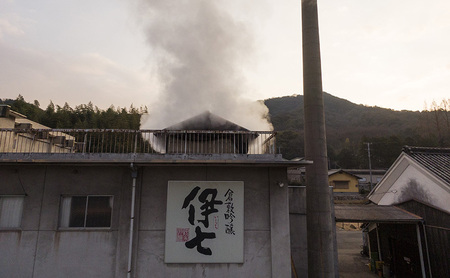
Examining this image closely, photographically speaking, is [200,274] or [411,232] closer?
[200,274]

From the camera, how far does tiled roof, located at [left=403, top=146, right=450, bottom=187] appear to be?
A: 37.7 ft

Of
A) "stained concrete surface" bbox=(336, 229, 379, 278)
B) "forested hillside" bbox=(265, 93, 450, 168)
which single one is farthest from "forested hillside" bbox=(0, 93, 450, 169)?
"stained concrete surface" bbox=(336, 229, 379, 278)

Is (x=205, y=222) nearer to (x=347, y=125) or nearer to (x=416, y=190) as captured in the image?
(x=416, y=190)

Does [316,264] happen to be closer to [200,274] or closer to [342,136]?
[200,274]

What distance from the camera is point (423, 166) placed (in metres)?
12.1

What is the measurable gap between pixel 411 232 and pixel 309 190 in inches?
238

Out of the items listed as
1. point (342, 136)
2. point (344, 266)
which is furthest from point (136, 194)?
point (342, 136)

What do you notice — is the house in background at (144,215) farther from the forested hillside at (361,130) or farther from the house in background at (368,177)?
the house in background at (368,177)

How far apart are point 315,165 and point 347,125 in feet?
333

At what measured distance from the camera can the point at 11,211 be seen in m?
8.17

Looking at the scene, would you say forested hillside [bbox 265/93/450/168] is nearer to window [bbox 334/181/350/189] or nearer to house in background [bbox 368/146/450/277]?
window [bbox 334/181/350/189]

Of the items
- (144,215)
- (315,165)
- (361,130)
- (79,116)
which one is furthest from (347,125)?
(144,215)

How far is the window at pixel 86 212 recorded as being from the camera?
8.15m

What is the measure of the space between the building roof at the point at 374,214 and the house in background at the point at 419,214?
49cm
